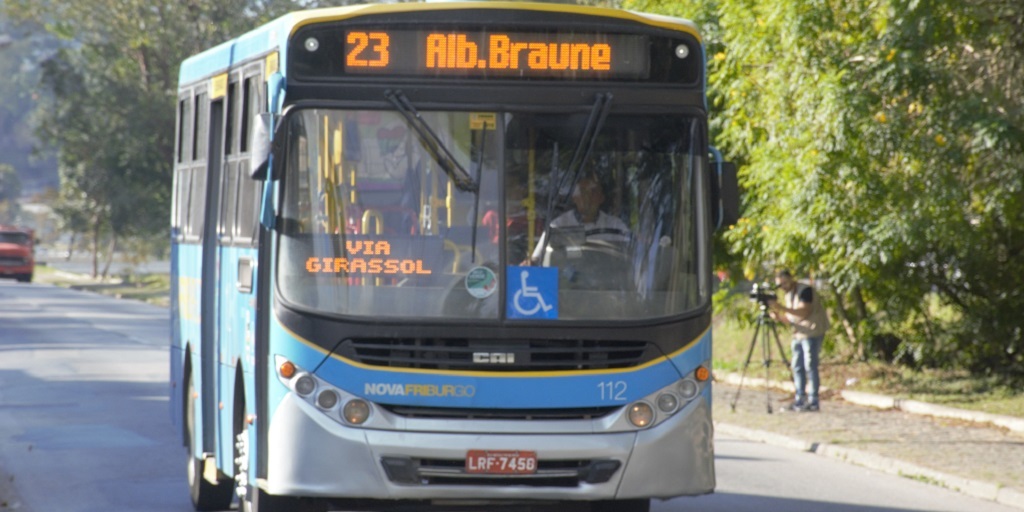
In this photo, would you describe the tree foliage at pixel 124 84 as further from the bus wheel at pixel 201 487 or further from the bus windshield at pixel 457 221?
the bus windshield at pixel 457 221

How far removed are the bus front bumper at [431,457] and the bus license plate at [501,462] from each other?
28 mm

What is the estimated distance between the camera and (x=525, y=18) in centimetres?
789

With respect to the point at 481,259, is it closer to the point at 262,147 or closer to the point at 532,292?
the point at 532,292

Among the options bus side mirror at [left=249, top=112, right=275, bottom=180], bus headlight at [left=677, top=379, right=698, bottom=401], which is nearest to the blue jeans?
bus headlight at [left=677, top=379, right=698, bottom=401]

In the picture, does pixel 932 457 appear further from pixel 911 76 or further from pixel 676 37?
pixel 676 37

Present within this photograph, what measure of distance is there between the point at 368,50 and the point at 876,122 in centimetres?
926

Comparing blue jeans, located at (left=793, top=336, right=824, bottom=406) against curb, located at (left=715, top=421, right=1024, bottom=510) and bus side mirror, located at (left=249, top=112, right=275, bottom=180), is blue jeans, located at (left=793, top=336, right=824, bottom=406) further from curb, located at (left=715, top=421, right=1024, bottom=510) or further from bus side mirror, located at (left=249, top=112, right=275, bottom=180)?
bus side mirror, located at (left=249, top=112, right=275, bottom=180)

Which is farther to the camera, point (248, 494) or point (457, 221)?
point (248, 494)

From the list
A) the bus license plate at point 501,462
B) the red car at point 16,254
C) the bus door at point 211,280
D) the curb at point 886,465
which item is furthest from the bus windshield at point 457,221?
the red car at point 16,254

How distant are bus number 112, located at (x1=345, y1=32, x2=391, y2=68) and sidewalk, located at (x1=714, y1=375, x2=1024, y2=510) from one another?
6.14 meters

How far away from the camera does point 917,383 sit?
1925cm

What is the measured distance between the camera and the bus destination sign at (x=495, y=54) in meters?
7.80

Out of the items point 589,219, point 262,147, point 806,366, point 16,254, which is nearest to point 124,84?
point 16,254

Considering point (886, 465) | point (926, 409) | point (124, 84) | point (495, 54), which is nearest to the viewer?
point (495, 54)
